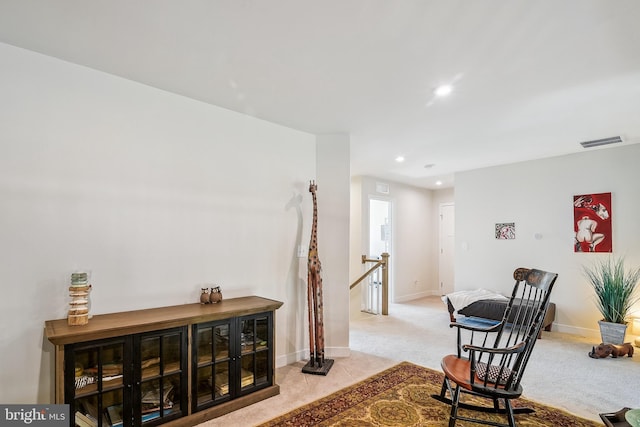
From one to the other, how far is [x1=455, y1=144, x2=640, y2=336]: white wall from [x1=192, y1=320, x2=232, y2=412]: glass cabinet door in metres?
4.56

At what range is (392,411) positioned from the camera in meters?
2.51

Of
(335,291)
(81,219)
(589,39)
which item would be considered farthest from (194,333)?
(589,39)

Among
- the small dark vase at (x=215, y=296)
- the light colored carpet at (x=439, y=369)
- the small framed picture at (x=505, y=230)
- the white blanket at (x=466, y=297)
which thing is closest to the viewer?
the light colored carpet at (x=439, y=369)

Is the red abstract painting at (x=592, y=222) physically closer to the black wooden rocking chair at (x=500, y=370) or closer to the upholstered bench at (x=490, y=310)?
the upholstered bench at (x=490, y=310)

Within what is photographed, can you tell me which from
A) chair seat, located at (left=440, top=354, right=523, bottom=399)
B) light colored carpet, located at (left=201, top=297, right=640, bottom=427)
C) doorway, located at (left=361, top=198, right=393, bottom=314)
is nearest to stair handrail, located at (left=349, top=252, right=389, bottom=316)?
doorway, located at (left=361, top=198, right=393, bottom=314)

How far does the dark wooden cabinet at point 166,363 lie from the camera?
2.01m

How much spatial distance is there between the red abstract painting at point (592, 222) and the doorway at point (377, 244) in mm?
2969

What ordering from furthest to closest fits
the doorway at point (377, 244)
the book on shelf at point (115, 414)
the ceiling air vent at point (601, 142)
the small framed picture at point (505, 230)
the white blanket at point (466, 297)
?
the doorway at point (377, 244) → the small framed picture at point (505, 230) → the white blanket at point (466, 297) → the ceiling air vent at point (601, 142) → the book on shelf at point (115, 414)

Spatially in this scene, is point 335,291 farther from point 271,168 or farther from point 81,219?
point 81,219

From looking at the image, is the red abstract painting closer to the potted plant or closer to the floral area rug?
the potted plant

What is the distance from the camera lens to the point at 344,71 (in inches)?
96.4

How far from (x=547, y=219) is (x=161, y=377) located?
5.25 metres

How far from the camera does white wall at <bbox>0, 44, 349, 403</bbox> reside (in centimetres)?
214

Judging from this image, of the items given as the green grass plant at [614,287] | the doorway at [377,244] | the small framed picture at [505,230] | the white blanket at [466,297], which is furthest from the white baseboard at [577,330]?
the doorway at [377,244]
